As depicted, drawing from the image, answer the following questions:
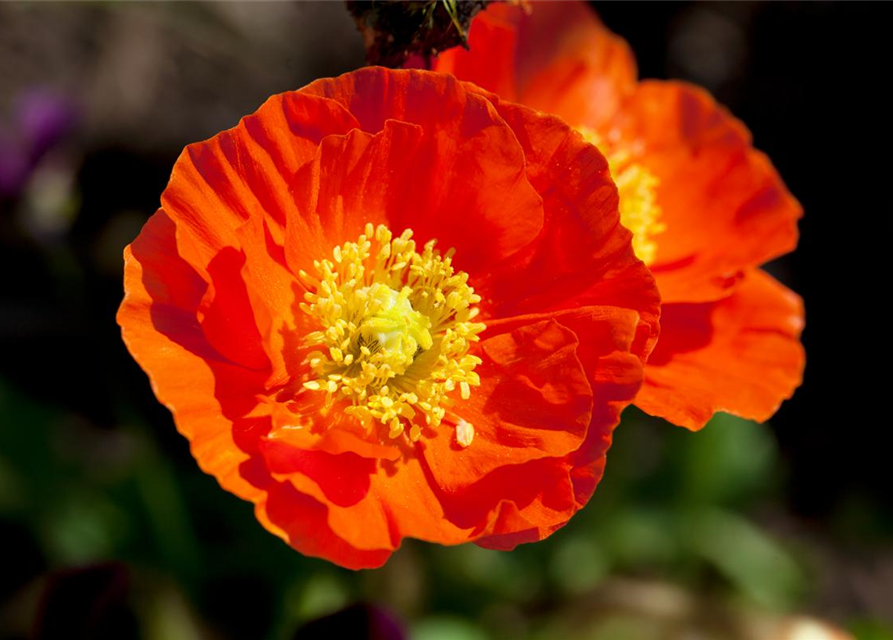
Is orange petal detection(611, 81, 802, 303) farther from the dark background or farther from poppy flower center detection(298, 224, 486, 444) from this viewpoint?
the dark background

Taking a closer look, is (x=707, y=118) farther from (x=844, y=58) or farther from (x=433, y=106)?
(x=844, y=58)

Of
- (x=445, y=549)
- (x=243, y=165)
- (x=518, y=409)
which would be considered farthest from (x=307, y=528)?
(x=445, y=549)

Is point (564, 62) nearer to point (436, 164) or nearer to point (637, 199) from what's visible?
point (637, 199)

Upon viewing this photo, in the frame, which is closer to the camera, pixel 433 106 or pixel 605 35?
pixel 433 106

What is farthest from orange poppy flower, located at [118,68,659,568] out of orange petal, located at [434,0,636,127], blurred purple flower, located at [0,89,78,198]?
blurred purple flower, located at [0,89,78,198]

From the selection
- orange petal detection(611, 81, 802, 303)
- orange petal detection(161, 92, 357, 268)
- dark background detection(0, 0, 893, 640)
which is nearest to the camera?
orange petal detection(161, 92, 357, 268)

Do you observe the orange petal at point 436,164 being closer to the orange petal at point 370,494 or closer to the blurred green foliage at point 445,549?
the orange petal at point 370,494

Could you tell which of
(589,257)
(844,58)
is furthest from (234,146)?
(844,58)
